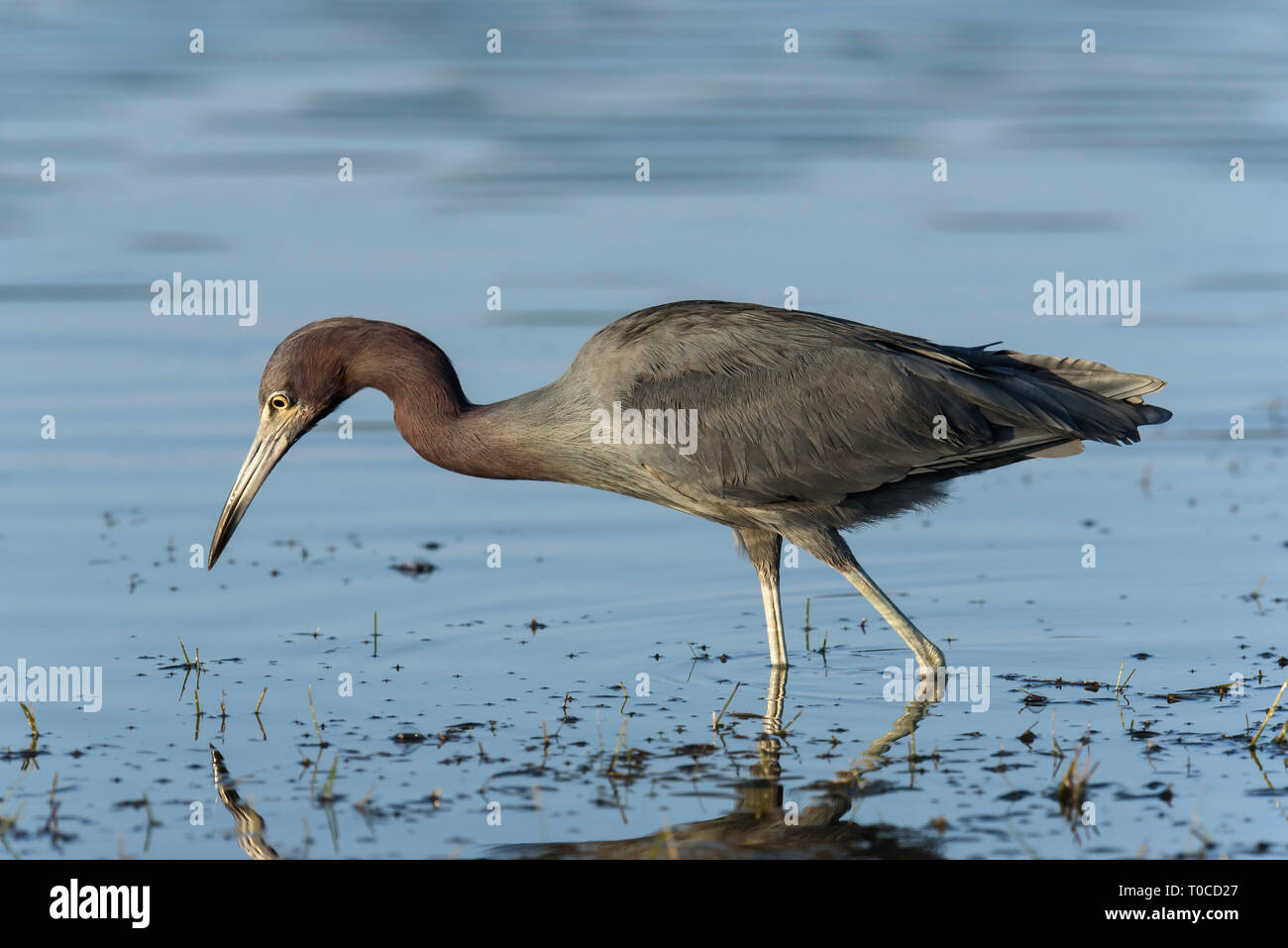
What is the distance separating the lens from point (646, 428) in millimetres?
8789

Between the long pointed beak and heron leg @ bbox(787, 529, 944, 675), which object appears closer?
heron leg @ bbox(787, 529, 944, 675)

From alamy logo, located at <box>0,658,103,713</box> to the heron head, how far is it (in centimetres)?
106

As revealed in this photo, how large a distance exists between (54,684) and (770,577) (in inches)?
138

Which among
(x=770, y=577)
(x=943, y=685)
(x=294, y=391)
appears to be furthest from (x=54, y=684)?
(x=943, y=685)

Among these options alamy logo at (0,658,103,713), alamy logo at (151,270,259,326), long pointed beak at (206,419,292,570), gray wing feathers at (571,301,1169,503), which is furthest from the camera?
alamy logo at (151,270,259,326)

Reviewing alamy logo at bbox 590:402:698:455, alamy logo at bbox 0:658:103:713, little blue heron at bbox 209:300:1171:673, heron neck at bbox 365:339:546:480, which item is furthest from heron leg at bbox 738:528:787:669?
alamy logo at bbox 0:658:103:713

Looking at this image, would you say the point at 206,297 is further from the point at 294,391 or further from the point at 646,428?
the point at 646,428

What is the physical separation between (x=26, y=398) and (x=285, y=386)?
6414mm

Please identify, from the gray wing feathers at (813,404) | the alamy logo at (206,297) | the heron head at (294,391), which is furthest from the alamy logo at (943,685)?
the alamy logo at (206,297)

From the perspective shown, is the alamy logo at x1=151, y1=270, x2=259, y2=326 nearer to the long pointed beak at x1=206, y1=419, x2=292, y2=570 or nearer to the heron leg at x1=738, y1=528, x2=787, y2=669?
the long pointed beak at x1=206, y1=419, x2=292, y2=570

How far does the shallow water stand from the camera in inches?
283
